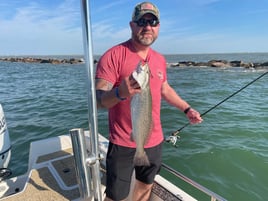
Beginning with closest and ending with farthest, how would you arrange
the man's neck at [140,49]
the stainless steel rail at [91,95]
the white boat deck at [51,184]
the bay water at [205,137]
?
the stainless steel rail at [91,95], the man's neck at [140,49], the white boat deck at [51,184], the bay water at [205,137]

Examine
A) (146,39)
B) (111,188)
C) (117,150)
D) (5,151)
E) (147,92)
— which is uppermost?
(146,39)

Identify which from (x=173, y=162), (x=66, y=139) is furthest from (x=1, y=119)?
(x=173, y=162)

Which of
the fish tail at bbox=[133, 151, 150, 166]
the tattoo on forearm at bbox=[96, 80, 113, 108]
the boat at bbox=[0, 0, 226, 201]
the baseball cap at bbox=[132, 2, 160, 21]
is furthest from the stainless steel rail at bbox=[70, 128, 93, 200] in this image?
the baseball cap at bbox=[132, 2, 160, 21]

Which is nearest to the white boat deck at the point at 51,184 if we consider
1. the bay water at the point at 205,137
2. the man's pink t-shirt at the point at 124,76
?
the man's pink t-shirt at the point at 124,76

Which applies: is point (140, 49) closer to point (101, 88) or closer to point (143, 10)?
point (143, 10)

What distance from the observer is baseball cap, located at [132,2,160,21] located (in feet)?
7.47

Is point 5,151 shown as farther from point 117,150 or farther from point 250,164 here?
point 250,164

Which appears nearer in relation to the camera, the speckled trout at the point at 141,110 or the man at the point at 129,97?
the speckled trout at the point at 141,110

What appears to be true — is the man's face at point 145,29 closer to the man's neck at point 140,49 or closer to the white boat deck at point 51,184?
the man's neck at point 140,49

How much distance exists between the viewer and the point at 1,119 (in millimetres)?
4262

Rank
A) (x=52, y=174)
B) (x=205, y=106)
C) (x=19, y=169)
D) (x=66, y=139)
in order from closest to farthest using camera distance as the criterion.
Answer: (x=52, y=174), (x=66, y=139), (x=19, y=169), (x=205, y=106)

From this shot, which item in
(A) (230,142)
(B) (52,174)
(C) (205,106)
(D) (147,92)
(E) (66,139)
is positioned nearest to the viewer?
(D) (147,92)

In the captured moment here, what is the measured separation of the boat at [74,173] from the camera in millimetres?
1820

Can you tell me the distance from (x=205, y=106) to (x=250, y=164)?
5.73m
